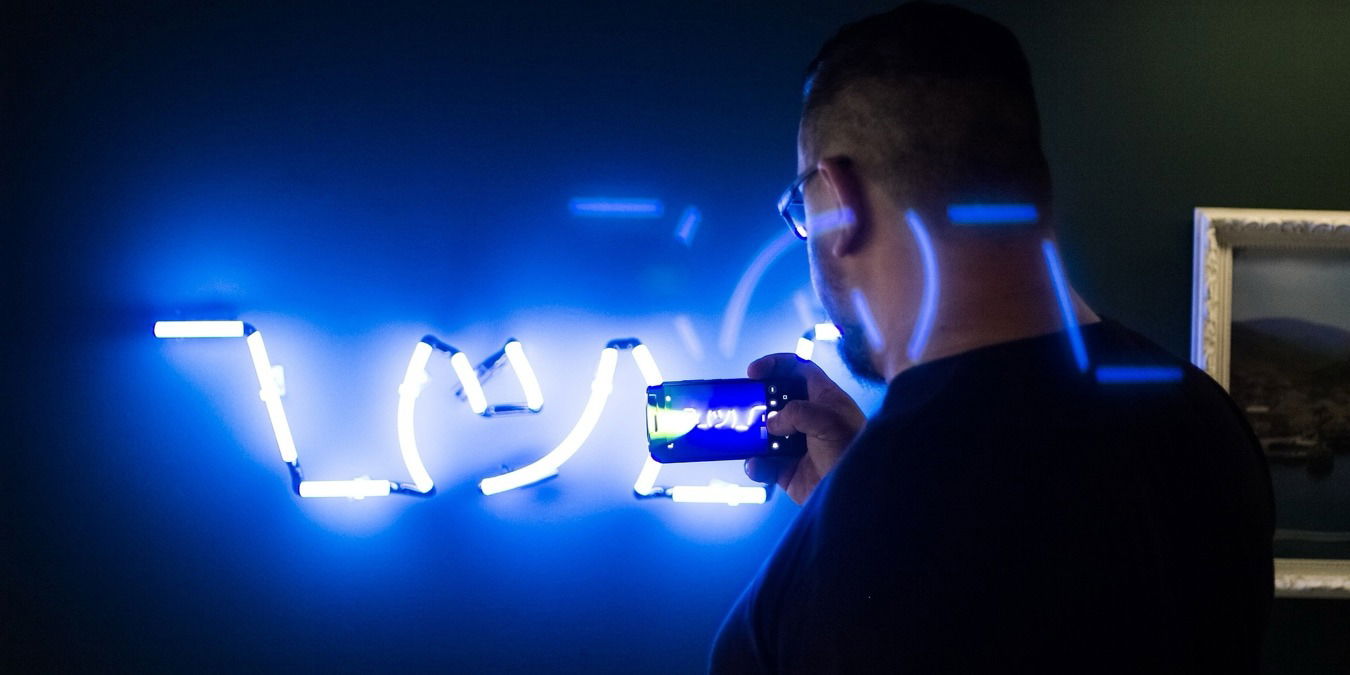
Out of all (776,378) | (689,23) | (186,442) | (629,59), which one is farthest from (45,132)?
(776,378)

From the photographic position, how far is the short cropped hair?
100 centimetres

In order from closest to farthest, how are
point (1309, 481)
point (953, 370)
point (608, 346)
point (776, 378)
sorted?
point (953, 370) → point (776, 378) → point (608, 346) → point (1309, 481)

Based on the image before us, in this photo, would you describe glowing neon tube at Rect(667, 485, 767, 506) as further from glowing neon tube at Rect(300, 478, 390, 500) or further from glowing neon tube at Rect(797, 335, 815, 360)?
glowing neon tube at Rect(300, 478, 390, 500)

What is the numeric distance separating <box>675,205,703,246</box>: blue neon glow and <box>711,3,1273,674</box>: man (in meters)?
1.24

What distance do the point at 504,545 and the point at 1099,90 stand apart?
83.1 inches

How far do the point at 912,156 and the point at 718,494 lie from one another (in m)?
1.35

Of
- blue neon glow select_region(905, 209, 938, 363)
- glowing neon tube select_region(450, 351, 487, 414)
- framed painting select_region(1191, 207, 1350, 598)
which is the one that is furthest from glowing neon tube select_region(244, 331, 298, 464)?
framed painting select_region(1191, 207, 1350, 598)

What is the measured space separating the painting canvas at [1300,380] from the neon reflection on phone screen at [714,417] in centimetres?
150

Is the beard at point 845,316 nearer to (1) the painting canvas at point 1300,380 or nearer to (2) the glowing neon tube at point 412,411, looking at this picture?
(2) the glowing neon tube at point 412,411

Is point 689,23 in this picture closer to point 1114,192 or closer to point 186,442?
point 1114,192

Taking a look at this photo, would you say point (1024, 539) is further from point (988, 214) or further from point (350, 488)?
point (350, 488)

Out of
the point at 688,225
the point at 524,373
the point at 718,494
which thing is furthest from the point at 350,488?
the point at 688,225

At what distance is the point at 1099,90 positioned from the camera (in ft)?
7.92

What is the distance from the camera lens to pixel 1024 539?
81 cm
